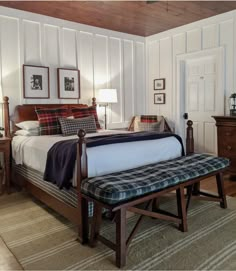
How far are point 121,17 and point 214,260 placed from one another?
381 centimetres

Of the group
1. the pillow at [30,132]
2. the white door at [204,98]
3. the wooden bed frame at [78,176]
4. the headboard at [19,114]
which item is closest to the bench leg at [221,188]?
the wooden bed frame at [78,176]

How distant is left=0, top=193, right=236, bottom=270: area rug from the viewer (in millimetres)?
1938

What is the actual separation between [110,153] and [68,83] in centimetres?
245

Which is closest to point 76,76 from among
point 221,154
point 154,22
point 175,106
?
point 154,22

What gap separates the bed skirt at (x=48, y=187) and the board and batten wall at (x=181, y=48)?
3056mm

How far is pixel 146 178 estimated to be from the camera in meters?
2.24

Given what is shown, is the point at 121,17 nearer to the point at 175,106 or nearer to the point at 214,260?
the point at 175,106

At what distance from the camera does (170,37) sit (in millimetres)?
5195

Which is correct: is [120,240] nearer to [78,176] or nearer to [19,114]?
[78,176]

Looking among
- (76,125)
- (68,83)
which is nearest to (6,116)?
(76,125)

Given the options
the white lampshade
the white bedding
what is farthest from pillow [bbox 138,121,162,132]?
the white bedding

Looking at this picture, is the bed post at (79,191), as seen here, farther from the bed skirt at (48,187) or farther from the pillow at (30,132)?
the pillow at (30,132)

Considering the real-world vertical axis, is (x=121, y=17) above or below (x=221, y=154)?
above

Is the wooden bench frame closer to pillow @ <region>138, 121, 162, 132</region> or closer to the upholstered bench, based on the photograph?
the upholstered bench
